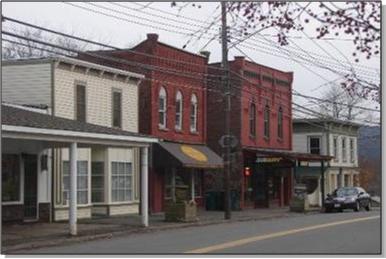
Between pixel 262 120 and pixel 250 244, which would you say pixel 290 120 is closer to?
pixel 262 120

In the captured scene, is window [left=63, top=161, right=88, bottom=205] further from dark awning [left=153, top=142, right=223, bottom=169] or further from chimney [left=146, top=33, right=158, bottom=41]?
chimney [left=146, top=33, right=158, bottom=41]

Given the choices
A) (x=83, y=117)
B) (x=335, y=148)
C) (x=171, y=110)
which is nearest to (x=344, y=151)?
(x=335, y=148)

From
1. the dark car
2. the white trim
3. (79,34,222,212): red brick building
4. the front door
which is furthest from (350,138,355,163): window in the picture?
the front door

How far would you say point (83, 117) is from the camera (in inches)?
1154

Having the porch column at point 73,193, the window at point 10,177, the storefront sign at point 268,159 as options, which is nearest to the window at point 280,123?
the storefront sign at point 268,159

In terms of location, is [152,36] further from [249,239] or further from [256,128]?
[249,239]

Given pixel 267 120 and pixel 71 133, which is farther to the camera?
pixel 267 120

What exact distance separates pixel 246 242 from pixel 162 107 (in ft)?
52.5

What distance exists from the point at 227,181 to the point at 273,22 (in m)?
23.2

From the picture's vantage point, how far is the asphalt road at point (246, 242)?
56.9ft

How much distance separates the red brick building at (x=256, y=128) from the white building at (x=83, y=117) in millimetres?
7700

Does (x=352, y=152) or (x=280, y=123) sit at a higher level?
(x=280, y=123)

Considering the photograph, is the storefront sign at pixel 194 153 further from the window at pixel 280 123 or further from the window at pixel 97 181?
the window at pixel 280 123

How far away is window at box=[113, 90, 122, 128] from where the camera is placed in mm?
31500
